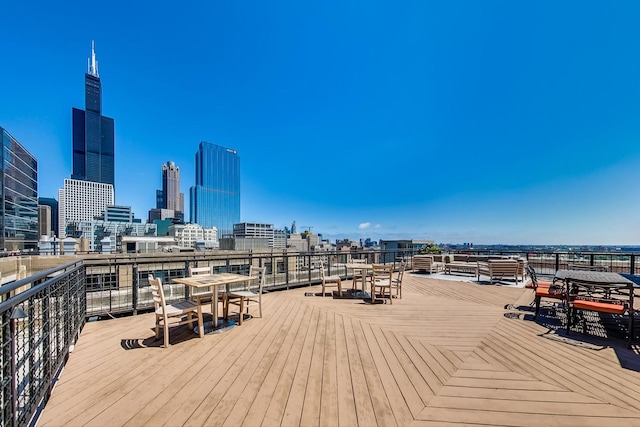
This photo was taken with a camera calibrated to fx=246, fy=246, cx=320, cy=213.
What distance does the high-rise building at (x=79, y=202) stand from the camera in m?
124

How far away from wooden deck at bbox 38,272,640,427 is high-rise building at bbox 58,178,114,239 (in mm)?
156803

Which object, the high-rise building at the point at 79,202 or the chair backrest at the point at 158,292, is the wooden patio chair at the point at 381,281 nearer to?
the chair backrest at the point at 158,292

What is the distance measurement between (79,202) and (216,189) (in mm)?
72216

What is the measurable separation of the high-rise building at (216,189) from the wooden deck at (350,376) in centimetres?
17560

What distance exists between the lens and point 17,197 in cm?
3759

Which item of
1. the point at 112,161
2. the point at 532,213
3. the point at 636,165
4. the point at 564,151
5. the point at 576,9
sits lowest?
the point at 532,213

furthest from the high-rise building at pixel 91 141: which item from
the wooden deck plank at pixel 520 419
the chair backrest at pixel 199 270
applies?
the wooden deck plank at pixel 520 419

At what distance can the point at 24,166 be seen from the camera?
42.7 metres

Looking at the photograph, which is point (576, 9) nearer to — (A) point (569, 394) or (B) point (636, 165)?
(B) point (636, 165)

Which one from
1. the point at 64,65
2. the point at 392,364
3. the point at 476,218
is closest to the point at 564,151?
the point at 476,218

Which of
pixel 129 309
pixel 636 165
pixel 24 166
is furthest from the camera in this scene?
pixel 24 166

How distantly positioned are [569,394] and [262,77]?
1959 centimetres

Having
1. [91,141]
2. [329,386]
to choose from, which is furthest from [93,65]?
[329,386]

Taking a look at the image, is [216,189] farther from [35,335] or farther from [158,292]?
[35,335]
